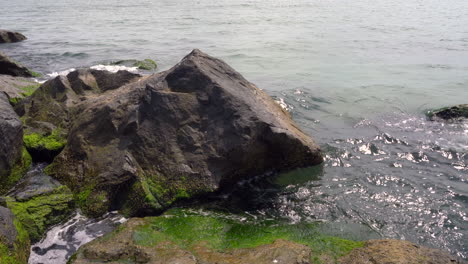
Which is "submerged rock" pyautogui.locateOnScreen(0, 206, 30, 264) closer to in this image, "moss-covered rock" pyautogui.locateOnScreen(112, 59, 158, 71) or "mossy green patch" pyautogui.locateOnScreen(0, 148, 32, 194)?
"mossy green patch" pyautogui.locateOnScreen(0, 148, 32, 194)

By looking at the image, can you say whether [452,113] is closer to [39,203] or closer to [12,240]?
[39,203]

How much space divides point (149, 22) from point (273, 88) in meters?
23.1

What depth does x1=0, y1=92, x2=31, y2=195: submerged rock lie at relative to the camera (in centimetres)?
654

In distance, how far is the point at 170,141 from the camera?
23.8 feet

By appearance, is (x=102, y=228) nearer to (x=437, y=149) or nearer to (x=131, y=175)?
(x=131, y=175)

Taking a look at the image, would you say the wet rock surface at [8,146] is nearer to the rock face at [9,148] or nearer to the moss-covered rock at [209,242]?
the rock face at [9,148]

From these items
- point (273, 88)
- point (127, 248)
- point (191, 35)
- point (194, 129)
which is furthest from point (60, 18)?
point (127, 248)

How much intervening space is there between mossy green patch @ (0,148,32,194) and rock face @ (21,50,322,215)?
557 mm

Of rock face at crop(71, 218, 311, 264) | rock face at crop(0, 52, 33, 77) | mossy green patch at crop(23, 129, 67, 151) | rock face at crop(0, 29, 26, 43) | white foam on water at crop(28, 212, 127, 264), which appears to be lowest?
white foam on water at crop(28, 212, 127, 264)

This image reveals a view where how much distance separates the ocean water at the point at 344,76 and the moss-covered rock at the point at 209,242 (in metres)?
0.66

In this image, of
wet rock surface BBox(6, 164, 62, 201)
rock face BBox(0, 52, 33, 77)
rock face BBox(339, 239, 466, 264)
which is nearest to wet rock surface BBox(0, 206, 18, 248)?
wet rock surface BBox(6, 164, 62, 201)

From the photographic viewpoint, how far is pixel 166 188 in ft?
21.9

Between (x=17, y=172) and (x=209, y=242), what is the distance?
4020 mm

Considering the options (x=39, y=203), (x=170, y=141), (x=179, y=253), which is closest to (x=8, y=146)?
(x=39, y=203)
